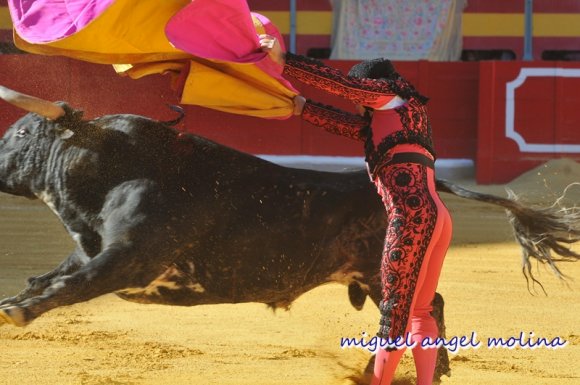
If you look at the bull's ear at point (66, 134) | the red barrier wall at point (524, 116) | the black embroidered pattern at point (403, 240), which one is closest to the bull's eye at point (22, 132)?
the bull's ear at point (66, 134)

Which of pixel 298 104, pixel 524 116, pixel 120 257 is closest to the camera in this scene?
pixel 120 257

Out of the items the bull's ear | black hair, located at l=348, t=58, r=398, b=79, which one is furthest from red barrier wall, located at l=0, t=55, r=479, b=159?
black hair, located at l=348, t=58, r=398, b=79

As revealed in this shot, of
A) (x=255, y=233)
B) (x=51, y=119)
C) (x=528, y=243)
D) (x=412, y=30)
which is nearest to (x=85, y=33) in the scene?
(x=51, y=119)

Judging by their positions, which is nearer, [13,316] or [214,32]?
[13,316]

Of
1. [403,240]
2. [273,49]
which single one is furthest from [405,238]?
[273,49]

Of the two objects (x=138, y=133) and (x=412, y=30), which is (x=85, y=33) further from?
(x=412, y=30)

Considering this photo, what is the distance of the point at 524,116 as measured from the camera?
934 centimetres

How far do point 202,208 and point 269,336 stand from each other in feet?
4.09

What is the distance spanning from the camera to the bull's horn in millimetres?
3516

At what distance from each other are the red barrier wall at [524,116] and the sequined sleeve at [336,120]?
5.90m

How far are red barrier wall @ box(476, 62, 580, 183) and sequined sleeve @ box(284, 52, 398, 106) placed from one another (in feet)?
20.6

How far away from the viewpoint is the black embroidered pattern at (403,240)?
321 cm

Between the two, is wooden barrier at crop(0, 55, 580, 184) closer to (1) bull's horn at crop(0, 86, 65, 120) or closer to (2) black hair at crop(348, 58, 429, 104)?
(1) bull's horn at crop(0, 86, 65, 120)

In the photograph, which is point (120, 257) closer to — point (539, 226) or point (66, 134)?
point (66, 134)
